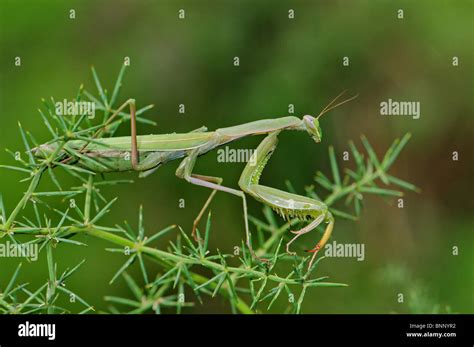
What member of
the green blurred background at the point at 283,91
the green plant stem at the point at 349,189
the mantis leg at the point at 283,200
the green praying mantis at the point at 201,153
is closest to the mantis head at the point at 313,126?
the green praying mantis at the point at 201,153

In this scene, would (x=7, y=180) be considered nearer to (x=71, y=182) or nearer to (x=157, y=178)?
(x=71, y=182)

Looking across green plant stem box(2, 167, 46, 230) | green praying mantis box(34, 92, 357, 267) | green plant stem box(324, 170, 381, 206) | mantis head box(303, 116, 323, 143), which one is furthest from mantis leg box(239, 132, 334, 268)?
green plant stem box(2, 167, 46, 230)

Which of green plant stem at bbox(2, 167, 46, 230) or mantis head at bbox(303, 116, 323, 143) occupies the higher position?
mantis head at bbox(303, 116, 323, 143)

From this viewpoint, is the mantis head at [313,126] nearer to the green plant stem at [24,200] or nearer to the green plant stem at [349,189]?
the green plant stem at [349,189]

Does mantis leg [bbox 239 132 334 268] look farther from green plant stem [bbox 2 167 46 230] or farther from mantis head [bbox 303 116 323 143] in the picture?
green plant stem [bbox 2 167 46 230]
